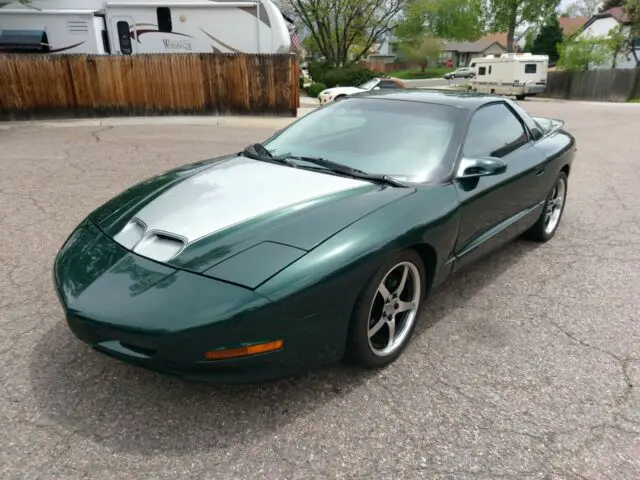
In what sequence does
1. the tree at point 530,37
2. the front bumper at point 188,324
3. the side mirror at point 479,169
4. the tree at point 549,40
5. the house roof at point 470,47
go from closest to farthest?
the front bumper at point 188,324
the side mirror at point 479,169
the tree at point 530,37
the tree at point 549,40
the house roof at point 470,47

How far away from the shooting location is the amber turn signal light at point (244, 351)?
1.97 meters

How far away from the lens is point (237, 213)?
2504mm

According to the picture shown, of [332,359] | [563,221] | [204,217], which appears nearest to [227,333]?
[332,359]

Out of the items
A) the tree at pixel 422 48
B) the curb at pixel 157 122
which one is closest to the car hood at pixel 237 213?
the curb at pixel 157 122

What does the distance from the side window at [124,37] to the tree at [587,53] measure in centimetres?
2717

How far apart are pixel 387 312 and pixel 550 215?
2.66 m

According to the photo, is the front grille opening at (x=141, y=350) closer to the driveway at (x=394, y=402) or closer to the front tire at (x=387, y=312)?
the driveway at (x=394, y=402)

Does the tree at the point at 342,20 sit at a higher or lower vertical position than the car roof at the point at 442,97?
higher

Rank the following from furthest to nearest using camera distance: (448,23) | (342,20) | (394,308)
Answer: (448,23) < (342,20) < (394,308)

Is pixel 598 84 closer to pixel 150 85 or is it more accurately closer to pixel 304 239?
pixel 150 85

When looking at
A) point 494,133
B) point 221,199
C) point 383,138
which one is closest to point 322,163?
point 383,138

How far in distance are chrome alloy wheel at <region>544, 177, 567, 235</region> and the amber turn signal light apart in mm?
3219

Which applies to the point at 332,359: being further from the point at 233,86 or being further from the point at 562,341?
the point at 233,86

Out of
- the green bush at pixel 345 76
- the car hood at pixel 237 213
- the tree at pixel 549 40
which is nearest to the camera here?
the car hood at pixel 237 213
